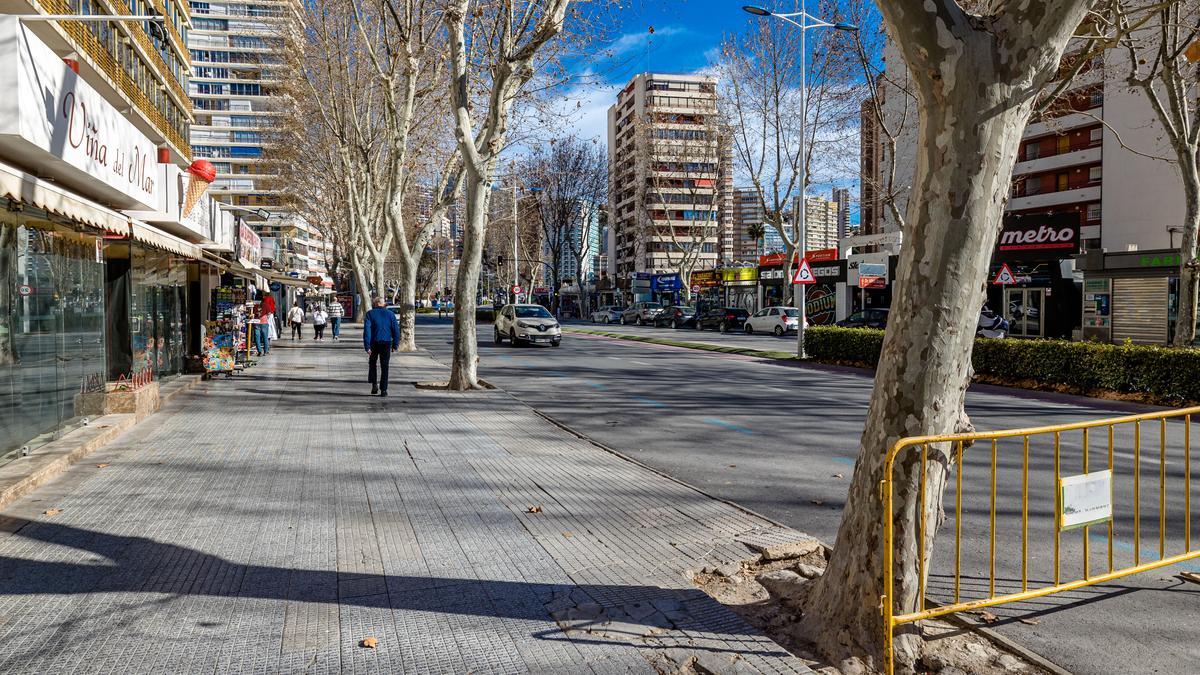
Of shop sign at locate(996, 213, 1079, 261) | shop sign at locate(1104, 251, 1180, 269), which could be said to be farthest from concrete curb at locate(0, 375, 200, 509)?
shop sign at locate(996, 213, 1079, 261)

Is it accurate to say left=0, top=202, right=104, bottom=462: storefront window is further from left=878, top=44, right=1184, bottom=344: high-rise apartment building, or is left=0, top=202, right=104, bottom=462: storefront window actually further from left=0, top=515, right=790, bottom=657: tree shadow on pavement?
left=878, top=44, right=1184, bottom=344: high-rise apartment building

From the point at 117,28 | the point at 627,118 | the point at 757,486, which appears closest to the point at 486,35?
the point at 757,486

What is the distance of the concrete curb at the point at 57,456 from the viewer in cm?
616

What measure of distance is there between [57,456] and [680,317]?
144 feet

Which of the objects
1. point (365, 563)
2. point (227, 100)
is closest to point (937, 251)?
point (365, 563)

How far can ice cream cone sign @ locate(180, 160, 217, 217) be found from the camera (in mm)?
13680

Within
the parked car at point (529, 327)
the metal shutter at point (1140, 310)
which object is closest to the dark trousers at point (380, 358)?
the parked car at point (529, 327)

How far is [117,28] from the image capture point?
31.0 m

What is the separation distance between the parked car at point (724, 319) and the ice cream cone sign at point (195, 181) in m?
34.3

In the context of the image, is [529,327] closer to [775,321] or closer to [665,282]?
[775,321]

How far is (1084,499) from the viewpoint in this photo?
407 centimetres

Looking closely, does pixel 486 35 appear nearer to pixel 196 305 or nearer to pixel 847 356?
pixel 196 305

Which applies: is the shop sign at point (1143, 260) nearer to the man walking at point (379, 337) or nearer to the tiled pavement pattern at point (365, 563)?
the man walking at point (379, 337)

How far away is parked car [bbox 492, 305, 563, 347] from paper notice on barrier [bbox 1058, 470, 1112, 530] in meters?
24.3
